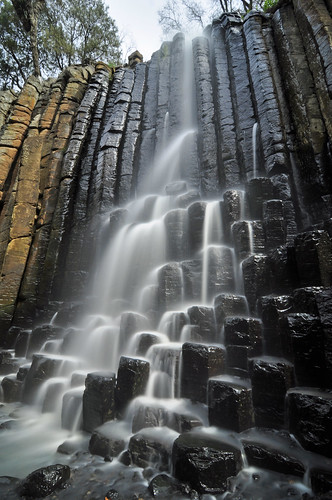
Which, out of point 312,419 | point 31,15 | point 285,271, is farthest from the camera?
point 31,15

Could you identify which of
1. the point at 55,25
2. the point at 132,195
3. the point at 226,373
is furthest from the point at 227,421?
the point at 55,25

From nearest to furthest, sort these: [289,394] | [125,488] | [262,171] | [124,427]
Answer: [125,488], [289,394], [124,427], [262,171]

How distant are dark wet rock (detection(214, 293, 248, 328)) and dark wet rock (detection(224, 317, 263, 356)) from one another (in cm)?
59

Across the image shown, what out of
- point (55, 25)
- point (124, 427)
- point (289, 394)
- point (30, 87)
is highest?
point (55, 25)

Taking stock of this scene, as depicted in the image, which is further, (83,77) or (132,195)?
(83,77)

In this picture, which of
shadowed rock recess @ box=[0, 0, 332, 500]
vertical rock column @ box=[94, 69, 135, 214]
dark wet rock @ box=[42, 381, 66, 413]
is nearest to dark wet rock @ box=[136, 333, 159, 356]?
shadowed rock recess @ box=[0, 0, 332, 500]

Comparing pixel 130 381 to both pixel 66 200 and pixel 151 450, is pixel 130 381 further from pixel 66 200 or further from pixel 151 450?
pixel 66 200

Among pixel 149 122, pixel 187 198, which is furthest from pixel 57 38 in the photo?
pixel 187 198

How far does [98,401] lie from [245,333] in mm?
2714

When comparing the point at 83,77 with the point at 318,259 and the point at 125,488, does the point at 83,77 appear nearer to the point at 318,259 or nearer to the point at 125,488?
the point at 318,259

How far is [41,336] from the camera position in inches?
313

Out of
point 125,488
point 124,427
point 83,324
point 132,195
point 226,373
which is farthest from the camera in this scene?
point 132,195

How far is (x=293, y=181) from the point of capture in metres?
8.51

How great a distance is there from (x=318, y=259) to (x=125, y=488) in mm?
4409
